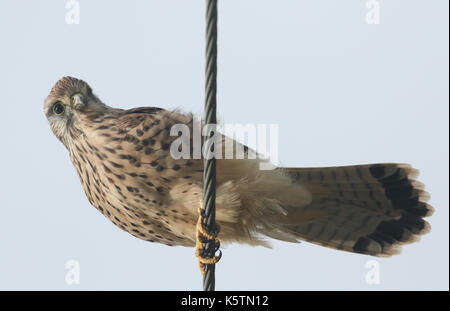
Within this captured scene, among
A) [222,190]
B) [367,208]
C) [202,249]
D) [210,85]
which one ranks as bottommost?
[202,249]

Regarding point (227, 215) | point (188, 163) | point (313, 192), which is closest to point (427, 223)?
point (313, 192)

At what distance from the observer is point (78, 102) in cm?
471

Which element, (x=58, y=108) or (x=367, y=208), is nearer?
(x=58, y=108)

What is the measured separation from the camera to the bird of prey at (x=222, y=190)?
436 cm

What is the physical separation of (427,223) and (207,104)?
2.72 metres

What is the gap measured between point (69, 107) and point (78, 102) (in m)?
0.10

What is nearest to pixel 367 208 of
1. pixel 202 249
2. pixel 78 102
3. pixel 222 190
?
pixel 222 190

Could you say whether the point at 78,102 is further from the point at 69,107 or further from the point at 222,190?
the point at 222,190

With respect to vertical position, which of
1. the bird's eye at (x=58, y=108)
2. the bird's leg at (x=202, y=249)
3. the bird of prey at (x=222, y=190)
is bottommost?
the bird's leg at (x=202, y=249)

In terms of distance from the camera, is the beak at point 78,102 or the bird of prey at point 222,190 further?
the beak at point 78,102

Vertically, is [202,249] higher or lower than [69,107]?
lower

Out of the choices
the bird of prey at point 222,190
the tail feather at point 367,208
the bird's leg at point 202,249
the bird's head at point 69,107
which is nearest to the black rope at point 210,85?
the bird's leg at point 202,249

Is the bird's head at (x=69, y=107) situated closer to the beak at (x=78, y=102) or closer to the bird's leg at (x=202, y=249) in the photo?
the beak at (x=78, y=102)

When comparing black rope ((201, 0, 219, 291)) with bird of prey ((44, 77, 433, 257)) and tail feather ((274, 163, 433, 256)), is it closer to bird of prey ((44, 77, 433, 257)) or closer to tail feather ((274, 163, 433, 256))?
bird of prey ((44, 77, 433, 257))
